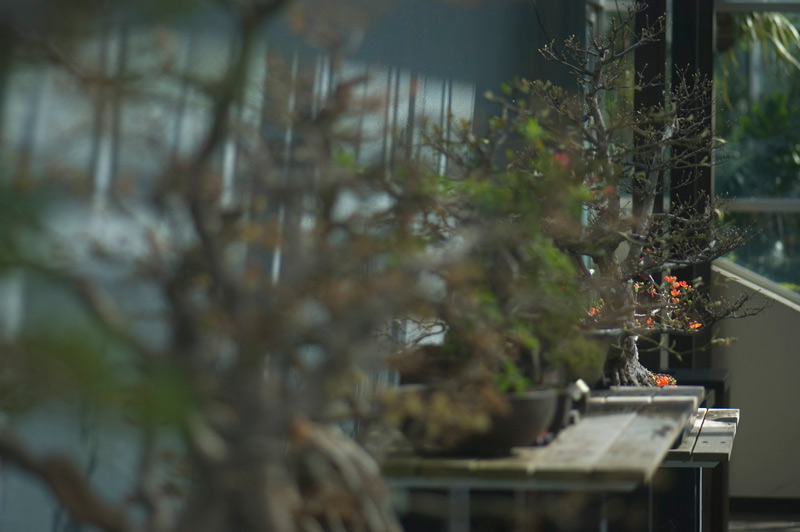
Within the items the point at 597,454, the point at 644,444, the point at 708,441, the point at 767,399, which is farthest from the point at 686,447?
the point at 767,399

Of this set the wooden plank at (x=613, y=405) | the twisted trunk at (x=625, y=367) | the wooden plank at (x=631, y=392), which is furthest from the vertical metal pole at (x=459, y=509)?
the twisted trunk at (x=625, y=367)

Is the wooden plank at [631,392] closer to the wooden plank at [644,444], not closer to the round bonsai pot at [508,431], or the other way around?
the wooden plank at [644,444]

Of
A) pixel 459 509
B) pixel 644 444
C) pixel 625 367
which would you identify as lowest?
pixel 459 509

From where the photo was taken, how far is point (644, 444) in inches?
67.9

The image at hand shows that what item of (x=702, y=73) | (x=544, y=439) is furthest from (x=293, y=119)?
(x=702, y=73)

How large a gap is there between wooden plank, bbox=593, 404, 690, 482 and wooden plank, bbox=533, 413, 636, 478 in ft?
0.04

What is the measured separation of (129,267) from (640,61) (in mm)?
3484

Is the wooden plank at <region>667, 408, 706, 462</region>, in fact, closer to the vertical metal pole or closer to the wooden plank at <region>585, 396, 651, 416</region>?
the wooden plank at <region>585, 396, 651, 416</region>

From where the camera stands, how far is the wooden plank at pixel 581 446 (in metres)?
1.50

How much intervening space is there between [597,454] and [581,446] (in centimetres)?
8

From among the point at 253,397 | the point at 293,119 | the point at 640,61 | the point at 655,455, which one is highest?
the point at 640,61

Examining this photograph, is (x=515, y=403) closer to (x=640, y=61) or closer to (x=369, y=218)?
(x=369, y=218)

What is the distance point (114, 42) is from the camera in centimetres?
101

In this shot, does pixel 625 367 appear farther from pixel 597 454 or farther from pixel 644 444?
pixel 597 454
